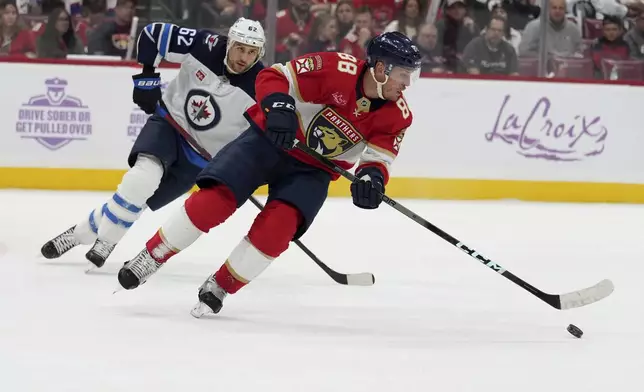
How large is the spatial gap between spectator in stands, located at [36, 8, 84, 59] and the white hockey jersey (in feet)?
8.94

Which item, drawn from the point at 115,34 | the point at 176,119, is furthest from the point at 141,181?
the point at 115,34

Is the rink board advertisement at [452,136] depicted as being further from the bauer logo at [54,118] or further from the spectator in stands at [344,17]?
the spectator in stands at [344,17]

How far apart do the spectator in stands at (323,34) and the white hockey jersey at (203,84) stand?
288 centimetres

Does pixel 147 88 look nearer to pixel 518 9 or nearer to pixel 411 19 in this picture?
pixel 411 19

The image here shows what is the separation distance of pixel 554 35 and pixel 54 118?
3.34 m

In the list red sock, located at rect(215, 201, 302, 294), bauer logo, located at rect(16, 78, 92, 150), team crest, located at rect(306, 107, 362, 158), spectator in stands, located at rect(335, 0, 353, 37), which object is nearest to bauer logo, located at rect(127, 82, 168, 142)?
bauer logo, located at rect(16, 78, 92, 150)

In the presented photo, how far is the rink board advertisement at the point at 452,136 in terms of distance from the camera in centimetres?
637

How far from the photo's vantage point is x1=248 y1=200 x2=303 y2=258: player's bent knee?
306cm

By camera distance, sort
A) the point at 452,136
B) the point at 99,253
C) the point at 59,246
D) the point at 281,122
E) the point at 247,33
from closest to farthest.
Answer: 1. the point at 281,122
2. the point at 247,33
3. the point at 99,253
4. the point at 59,246
5. the point at 452,136

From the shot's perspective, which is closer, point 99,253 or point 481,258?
point 481,258

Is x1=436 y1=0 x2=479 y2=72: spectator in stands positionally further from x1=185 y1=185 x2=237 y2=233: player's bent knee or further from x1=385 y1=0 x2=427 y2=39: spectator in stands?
x1=185 y1=185 x2=237 y2=233: player's bent knee

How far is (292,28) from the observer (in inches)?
264

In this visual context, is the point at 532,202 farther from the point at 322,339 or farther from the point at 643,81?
the point at 322,339

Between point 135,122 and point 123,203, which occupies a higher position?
point 123,203
